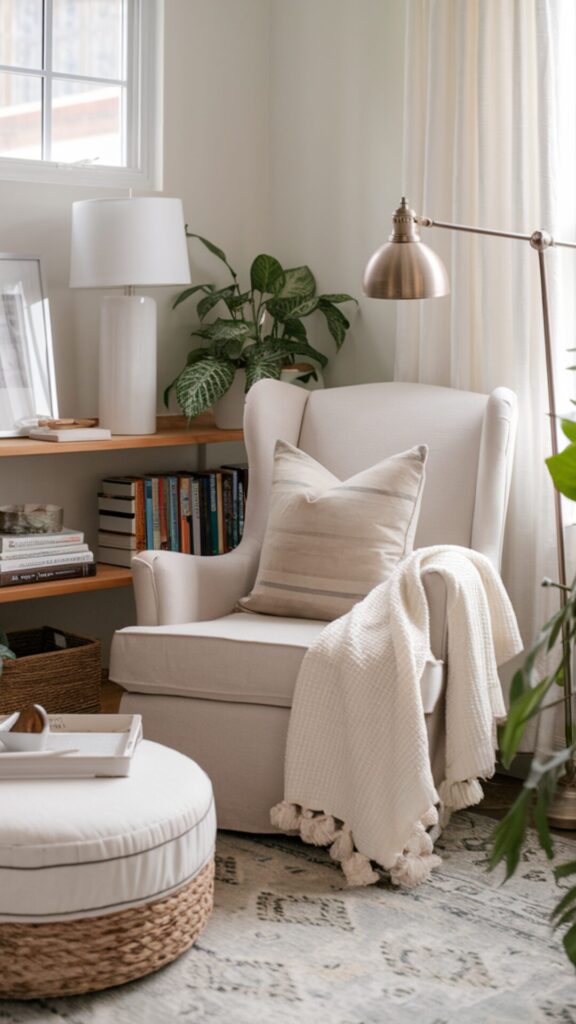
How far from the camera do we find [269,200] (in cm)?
400

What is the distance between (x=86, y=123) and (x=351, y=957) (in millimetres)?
2540

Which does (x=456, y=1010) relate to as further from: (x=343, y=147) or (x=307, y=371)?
(x=343, y=147)

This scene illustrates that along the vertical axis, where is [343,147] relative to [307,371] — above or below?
above

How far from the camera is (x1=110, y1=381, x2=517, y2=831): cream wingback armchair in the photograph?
267 centimetres

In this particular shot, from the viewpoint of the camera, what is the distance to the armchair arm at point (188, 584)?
9.51 ft

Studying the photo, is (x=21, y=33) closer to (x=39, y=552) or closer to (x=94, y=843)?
(x=39, y=552)

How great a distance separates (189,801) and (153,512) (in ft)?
4.81

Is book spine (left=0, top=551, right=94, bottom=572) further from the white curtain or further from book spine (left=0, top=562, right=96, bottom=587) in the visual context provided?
the white curtain

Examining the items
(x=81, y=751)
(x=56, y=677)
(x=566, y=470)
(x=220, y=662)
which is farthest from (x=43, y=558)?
(x=566, y=470)

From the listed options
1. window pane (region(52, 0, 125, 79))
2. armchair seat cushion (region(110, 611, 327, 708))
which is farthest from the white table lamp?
armchair seat cushion (region(110, 611, 327, 708))

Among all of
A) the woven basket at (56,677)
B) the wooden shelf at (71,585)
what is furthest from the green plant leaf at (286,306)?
the woven basket at (56,677)

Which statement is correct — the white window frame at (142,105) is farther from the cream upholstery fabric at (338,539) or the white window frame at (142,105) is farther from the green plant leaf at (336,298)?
the cream upholstery fabric at (338,539)

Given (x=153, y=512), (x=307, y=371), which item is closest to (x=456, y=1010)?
(x=153, y=512)

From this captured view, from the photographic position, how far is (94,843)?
2.00 meters
